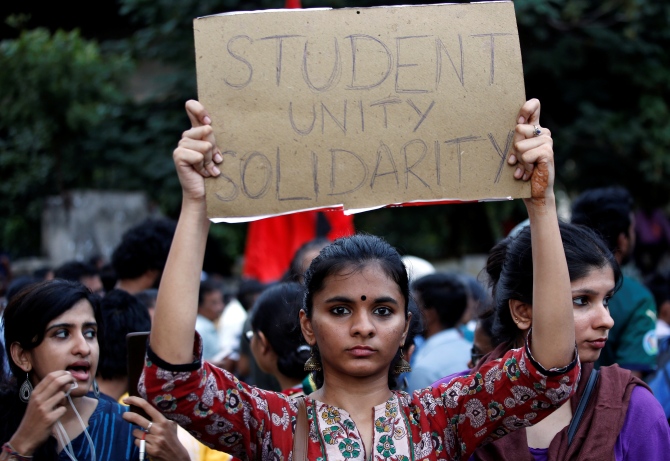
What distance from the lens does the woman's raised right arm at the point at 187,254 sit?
1.96 meters

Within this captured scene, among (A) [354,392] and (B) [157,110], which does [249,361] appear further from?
(B) [157,110]

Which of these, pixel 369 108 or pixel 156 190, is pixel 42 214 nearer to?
pixel 156 190

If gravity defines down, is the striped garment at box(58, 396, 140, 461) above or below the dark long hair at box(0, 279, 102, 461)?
below

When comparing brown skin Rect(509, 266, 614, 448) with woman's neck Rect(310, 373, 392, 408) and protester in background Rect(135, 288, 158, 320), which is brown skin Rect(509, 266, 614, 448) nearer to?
woman's neck Rect(310, 373, 392, 408)

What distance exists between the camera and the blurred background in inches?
365

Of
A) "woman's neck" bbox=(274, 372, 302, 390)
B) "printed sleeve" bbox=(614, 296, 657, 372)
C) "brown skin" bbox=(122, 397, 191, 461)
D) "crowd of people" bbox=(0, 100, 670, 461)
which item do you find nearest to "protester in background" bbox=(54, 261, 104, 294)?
"woman's neck" bbox=(274, 372, 302, 390)

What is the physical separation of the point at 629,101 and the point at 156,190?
5.78m

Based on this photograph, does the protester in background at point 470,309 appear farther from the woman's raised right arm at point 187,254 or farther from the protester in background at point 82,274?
the woman's raised right arm at point 187,254

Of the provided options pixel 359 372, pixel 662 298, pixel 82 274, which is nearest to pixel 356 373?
pixel 359 372

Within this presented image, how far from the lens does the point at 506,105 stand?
2.17 meters

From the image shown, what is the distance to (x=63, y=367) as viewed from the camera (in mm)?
2750

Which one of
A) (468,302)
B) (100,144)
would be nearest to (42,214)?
(100,144)

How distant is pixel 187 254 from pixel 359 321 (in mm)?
487

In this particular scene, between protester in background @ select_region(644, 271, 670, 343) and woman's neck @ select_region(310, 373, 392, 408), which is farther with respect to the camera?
protester in background @ select_region(644, 271, 670, 343)
